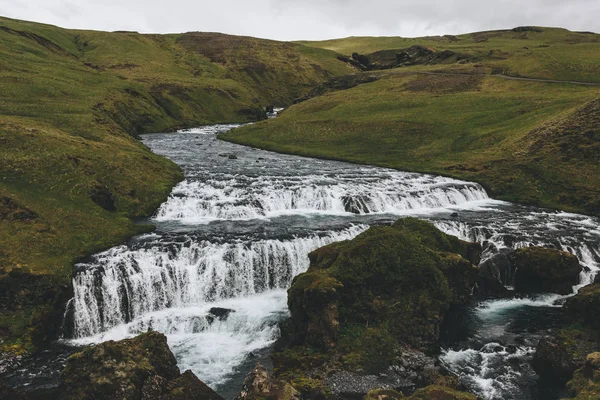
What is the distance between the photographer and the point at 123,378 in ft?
64.3

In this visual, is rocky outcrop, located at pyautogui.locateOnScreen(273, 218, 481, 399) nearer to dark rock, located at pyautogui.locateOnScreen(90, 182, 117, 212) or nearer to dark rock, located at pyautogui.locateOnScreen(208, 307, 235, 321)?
dark rock, located at pyautogui.locateOnScreen(208, 307, 235, 321)

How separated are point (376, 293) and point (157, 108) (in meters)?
104

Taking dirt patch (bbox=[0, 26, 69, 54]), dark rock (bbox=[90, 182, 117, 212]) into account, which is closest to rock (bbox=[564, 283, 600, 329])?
dark rock (bbox=[90, 182, 117, 212])

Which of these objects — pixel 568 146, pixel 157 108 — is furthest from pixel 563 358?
pixel 157 108

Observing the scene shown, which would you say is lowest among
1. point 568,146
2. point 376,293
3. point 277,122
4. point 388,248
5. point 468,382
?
point 468,382

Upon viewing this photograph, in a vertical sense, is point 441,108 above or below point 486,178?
above

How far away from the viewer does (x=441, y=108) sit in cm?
9162

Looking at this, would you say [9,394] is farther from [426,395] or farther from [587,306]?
[587,306]

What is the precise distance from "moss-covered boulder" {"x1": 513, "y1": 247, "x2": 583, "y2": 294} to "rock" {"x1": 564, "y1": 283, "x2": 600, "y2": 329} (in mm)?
4385

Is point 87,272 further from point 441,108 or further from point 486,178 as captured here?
point 441,108

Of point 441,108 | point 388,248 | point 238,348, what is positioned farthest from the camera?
point 441,108

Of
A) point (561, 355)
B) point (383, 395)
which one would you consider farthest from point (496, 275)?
point (383, 395)

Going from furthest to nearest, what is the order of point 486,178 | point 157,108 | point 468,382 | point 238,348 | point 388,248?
1. point 157,108
2. point 486,178
3. point 388,248
4. point 238,348
5. point 468,382

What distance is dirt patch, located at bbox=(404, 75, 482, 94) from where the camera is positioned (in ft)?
346
